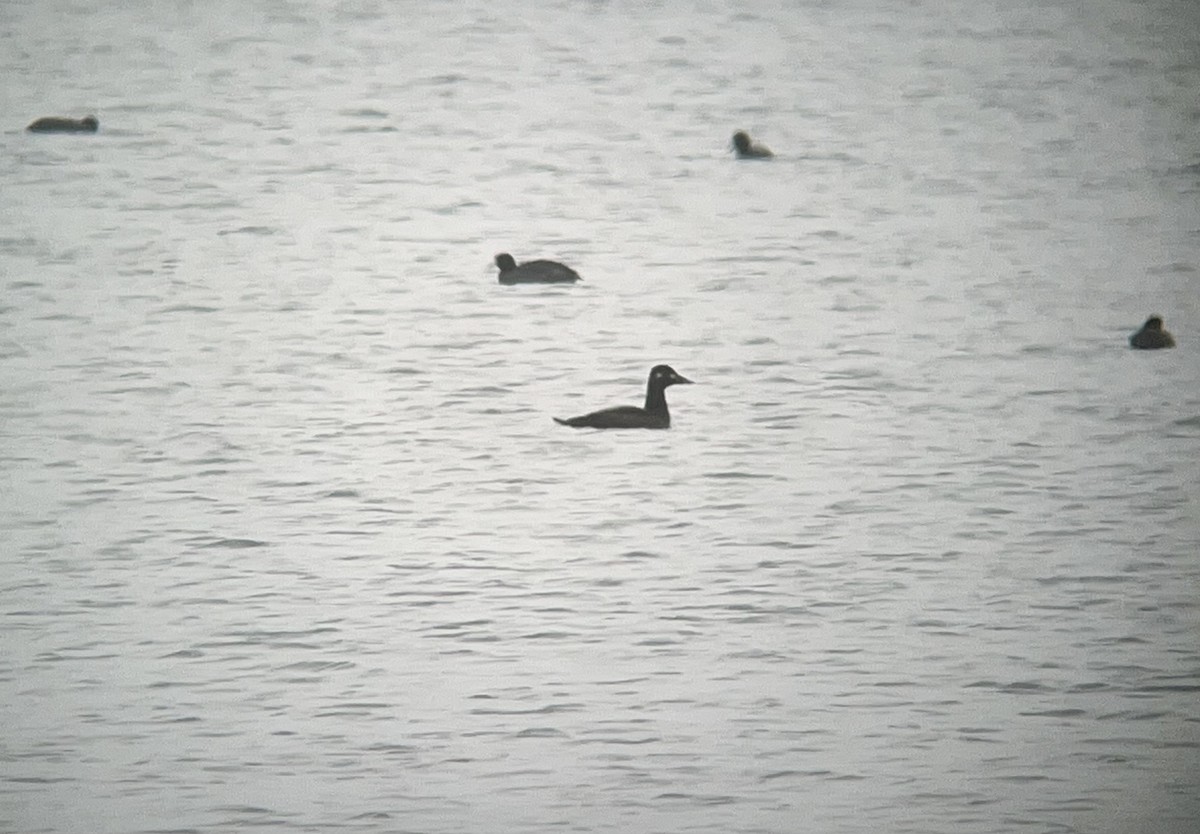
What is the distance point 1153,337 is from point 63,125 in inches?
556

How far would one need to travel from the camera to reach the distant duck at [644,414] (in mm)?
15961

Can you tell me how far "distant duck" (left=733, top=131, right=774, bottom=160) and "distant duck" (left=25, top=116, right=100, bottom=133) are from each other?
23.0ft

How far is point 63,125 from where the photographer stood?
2777cm

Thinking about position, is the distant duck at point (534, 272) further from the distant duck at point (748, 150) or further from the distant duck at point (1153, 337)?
the distant duck at point (748, 150)

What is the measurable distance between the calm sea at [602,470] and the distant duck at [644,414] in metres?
0.11

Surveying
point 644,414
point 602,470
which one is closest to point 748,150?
point 644,414

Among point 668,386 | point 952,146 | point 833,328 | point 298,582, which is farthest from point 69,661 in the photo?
point 952,146

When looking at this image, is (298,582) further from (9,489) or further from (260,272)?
(260,272)

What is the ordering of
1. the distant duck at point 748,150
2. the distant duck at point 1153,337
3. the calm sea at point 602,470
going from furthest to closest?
the distant duck at point 748,150 → the distant duck at point 1153,337 → the calm sea at point 602,470

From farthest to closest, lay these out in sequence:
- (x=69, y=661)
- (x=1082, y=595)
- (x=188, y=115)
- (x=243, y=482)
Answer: (x=188, y=115)
(x=243, y=482)
(x=1082, y=595)
(x=69, y=661)

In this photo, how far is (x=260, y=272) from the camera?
21.3 metres

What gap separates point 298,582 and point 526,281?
8793 mm

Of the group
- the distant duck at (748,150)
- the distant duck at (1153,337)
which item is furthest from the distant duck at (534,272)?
the distant duck at (748,150)

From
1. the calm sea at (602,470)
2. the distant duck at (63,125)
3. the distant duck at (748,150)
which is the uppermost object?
the distant duck at (63,125)
